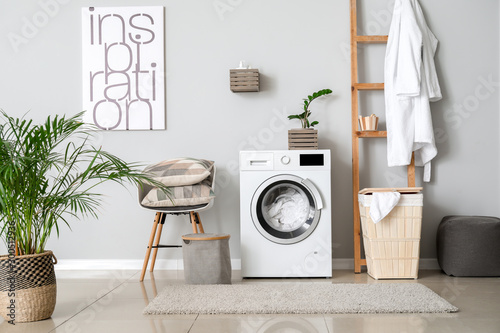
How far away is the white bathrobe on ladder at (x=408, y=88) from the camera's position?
3.47 meters

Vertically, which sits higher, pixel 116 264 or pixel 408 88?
pixel 408 88

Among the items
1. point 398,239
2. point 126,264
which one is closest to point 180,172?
point 126,264

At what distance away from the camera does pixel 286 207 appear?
3.46 metres

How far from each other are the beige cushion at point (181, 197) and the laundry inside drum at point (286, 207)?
16.1 inches

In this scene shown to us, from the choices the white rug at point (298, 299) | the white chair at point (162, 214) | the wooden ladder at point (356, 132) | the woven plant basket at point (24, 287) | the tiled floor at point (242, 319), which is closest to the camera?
the tiled floor at point (242, 319)

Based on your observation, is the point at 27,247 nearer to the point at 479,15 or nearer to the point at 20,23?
the point at 20,23

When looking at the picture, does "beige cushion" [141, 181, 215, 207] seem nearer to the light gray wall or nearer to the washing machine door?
the washing machine door

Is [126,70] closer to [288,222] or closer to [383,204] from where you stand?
[288,222]

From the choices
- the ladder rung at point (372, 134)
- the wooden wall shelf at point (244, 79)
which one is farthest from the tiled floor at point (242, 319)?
the wooden wall shelf at point (244, 79)

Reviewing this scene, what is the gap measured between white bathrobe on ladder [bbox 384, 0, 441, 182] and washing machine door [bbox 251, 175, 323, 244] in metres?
0.66

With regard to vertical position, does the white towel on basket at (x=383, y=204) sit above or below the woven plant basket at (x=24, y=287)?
above

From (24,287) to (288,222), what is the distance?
1732 millimetres

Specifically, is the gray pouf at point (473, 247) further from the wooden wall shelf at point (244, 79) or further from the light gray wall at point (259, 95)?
the wooden wall shelf at point (244, 79)

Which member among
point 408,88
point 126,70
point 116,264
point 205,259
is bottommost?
point 116,264
